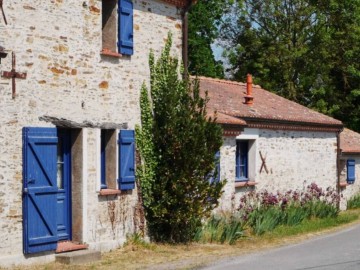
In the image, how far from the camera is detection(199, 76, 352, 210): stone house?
19541 mm

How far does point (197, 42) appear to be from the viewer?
36688 millimetres

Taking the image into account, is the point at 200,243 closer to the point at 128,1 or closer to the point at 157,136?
the point at 157,136

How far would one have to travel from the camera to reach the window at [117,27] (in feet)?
48.9

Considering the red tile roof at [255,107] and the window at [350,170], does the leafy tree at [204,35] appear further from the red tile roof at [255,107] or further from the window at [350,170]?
the window at [350,170]

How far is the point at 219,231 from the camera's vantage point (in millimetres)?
17000

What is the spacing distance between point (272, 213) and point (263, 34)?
22.2 metres

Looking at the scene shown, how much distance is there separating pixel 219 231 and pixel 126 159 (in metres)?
3.40

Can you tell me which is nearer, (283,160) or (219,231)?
(219,231)

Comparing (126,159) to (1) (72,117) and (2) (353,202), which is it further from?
(2) (353,202)

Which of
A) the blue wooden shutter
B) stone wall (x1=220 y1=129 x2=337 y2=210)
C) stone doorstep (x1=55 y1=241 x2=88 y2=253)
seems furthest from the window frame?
stone wall (x1=220 y1=129 x2=337 y2=210)

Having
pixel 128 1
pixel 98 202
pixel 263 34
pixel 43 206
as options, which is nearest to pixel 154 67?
pixel 128 1

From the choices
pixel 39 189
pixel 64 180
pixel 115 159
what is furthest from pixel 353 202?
pixel 39 189

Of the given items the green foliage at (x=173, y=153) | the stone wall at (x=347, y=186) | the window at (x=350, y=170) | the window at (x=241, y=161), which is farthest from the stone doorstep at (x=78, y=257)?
the window at (x=350, y=170)

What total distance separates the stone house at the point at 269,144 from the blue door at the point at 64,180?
5.49 m
